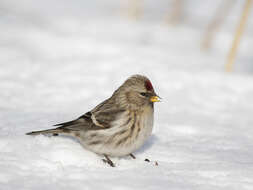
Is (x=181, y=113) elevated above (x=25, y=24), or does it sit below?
below

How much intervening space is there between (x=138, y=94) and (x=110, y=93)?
2251mm

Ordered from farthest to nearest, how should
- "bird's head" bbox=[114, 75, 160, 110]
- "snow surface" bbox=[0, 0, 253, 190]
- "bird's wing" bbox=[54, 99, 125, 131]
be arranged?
"bird's head" bbox=[114, 75, 160, 110] → "bird's wing" bbox=[54, 99, 125, 131] → "snow surface" bbox=[0, 0, 253, 190]

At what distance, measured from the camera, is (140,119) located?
3604mm

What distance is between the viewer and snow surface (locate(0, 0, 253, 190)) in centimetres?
314

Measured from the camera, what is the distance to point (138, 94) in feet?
12.3

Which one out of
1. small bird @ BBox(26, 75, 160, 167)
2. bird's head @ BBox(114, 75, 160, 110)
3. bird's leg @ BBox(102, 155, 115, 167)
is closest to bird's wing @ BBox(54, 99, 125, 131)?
small bird @ BBox(26, 75, 160, 167)

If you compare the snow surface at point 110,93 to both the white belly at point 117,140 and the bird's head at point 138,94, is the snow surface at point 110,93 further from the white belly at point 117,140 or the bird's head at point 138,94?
the bird's head at point 138,94

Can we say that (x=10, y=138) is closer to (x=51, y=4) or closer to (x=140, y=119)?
(x=140, y=119)

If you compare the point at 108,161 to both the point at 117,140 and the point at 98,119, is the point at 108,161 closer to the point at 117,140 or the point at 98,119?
the point at 117,140

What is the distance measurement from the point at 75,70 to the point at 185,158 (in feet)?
11.1

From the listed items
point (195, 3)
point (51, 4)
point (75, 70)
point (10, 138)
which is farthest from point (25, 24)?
point (195, 3)

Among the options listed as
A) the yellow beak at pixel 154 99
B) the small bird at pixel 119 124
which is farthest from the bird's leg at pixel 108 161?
the yellow beak at pixel 154 99

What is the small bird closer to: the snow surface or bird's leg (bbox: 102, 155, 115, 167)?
bird's leg (bbox: 102, 155, 115, 167)

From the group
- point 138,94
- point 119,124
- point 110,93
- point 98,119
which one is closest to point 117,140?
point 119,124
